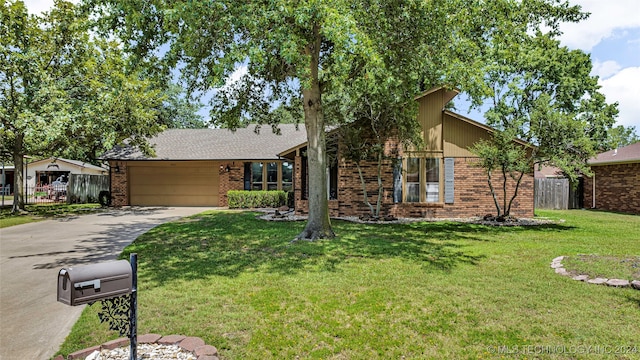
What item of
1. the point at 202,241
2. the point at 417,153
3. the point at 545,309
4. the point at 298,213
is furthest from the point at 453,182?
the point at 545,309

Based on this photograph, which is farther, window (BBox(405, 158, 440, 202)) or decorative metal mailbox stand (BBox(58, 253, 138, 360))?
window (BBox(405, 158, 440, 202))

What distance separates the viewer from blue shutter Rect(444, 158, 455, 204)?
14602 mm

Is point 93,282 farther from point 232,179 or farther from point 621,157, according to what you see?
point 621,157

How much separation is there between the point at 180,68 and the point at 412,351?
9.38 metres

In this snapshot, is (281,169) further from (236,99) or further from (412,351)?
(412,351)

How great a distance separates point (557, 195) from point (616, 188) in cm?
274

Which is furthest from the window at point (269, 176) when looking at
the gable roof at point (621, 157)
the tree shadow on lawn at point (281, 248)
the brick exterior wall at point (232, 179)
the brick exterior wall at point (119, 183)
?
the gable roof at point (621, 157)

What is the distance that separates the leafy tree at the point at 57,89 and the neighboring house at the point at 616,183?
66.1 ft

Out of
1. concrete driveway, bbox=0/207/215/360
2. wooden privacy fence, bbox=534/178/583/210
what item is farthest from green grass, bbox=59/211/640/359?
wooden privacy fence, bbox=534/178/583/210

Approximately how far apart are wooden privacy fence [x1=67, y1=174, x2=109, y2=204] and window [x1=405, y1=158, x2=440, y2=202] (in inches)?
804

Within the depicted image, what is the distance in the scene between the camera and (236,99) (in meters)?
12.0

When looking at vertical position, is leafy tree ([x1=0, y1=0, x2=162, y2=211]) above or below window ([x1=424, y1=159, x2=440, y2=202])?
above

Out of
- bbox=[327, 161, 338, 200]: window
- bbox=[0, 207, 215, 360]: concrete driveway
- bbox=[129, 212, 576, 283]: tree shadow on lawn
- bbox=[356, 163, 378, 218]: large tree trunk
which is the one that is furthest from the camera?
bbox=[327, 161, 338, 200]: window

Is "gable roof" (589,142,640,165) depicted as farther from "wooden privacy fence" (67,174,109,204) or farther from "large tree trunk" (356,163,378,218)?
"wooden privacy fence" (67,174,109,204)
